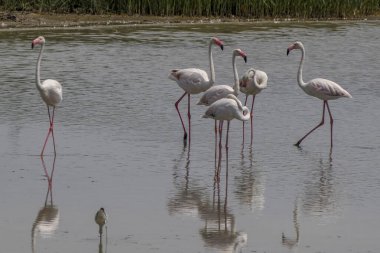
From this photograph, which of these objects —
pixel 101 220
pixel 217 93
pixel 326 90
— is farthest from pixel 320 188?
pixel 101 220

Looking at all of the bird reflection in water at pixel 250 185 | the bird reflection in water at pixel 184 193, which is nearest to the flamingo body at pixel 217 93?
the bird reflection in water at pixel 250 185

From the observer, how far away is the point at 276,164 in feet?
37.5

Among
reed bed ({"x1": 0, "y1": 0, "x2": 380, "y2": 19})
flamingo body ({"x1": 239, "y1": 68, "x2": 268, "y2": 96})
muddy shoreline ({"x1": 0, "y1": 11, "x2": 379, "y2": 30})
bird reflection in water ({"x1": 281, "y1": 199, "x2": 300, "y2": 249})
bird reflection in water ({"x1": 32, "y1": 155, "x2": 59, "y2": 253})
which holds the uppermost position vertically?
flamingo body ({"x1": 239, "y1": 68, "x2": 268, "y2": 96})

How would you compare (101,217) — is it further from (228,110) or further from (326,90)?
(326,90)

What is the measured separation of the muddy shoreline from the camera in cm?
2645

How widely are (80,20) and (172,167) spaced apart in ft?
55.4

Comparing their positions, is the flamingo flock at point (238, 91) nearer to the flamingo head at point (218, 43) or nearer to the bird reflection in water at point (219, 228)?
the flamingo head at point (218, 43)

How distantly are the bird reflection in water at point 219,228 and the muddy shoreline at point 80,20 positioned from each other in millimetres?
17034

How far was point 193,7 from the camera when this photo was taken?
93.7ft

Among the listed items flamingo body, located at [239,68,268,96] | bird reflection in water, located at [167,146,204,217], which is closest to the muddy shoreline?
flamingo body, located at [239,68,268,96]

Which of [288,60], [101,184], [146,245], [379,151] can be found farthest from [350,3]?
[146,245]

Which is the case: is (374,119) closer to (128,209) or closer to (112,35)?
(128,209)

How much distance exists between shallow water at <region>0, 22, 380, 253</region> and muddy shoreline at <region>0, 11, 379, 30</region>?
6018 millimetres

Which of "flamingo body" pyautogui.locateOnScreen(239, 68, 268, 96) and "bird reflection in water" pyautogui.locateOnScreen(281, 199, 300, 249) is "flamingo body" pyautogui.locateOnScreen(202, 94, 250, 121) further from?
"flamingo body" pyautogui.locateOnScreen(239, 68, 268, 96)
